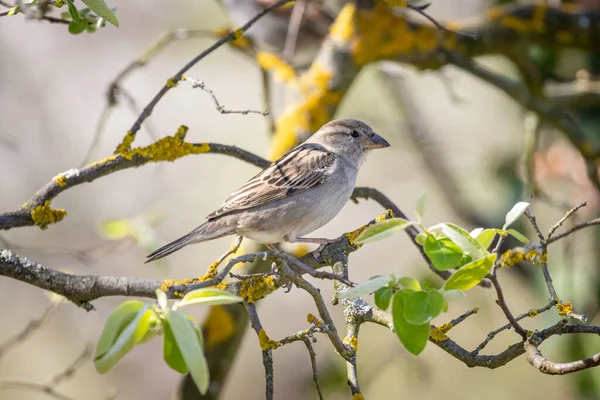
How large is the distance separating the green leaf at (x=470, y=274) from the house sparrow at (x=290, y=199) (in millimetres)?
1791

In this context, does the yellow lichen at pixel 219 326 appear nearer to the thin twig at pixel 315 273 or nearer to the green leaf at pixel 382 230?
the thin twig at pixel 315 273

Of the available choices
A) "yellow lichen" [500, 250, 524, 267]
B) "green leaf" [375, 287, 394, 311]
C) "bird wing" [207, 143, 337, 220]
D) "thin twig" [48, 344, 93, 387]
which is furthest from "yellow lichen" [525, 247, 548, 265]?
"thin twig" [48, 344, 93, 387]

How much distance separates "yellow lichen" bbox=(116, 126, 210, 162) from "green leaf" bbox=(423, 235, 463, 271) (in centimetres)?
157

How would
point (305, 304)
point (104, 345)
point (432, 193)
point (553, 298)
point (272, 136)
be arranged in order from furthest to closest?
point (432, 193)
point (305, 304)
point (272, 136)
point (553, 298)
point (104, 345)

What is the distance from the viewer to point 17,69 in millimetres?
5992

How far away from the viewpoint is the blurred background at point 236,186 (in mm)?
4922

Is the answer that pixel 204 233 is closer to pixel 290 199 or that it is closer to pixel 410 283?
pixel 290 199

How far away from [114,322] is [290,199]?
2.15 meters

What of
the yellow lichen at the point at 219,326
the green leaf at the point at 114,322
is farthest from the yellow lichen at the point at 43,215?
the green leaf at the point at 114,322

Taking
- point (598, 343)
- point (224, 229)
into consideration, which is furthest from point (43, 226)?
point (598, 343)

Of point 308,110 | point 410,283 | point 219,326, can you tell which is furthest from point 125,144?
point 410,283

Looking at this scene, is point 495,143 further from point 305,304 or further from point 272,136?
point 272,136

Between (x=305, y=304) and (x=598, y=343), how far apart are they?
2.46 meters

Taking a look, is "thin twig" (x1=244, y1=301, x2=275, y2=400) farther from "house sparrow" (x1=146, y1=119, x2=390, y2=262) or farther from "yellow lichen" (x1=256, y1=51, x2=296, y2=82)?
"yellow lichen" (x1=256, y1=51, x2=296, y2=82)
